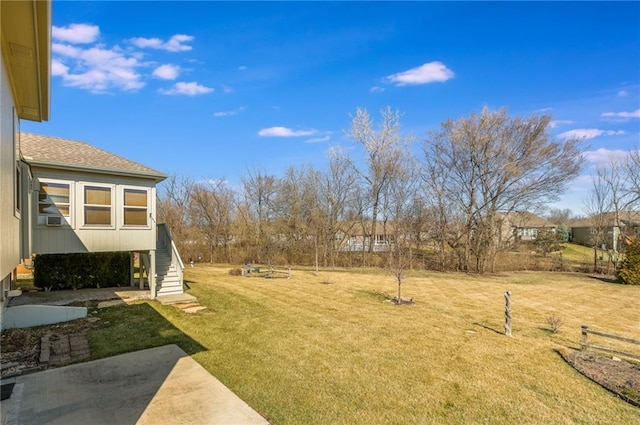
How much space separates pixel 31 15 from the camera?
2.84m

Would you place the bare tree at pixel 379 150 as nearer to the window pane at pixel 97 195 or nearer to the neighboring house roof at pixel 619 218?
the neighboring house roof at pixel 619 218

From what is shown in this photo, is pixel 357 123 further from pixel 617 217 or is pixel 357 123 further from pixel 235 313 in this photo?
pixel 235 313

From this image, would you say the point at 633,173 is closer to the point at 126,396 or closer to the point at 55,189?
the point at 126,396

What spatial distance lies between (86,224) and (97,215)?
39 cm

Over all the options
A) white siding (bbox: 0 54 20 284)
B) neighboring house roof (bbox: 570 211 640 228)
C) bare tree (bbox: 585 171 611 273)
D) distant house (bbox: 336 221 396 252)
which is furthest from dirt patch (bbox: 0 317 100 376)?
neighboring house roof (bbox: 570 211 640 228)

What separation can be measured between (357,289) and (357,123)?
16788 millimetres

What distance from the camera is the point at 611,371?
6125mm

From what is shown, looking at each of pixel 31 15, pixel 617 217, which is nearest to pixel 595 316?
pixel 31 15

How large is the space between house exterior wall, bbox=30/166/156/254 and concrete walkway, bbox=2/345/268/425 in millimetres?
5133

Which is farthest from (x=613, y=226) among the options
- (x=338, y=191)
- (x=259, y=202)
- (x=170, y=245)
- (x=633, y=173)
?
(x=170, y=245)

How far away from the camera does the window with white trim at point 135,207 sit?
10688 mm

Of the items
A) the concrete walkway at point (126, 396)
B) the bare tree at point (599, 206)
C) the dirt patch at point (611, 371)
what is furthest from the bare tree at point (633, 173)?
the concrete walkway at point (126, 396)

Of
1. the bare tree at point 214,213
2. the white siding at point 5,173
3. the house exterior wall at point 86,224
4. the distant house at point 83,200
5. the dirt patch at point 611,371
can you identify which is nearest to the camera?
the white siding at point 5,173

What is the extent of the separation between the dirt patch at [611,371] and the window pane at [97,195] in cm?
1253
